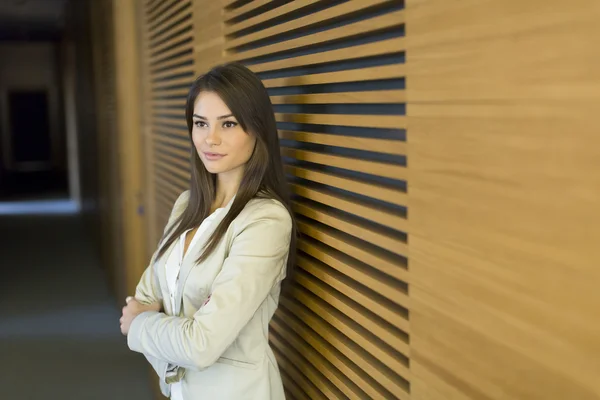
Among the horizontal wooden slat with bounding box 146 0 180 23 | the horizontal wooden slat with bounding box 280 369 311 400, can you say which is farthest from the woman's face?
the horizontal wooden slat with bounding box 146 0 180 23

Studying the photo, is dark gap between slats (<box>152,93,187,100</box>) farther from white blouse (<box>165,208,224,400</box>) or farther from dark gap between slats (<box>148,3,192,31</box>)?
white blouse (<box>165,208,224,400</box>)

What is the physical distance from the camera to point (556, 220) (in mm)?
726

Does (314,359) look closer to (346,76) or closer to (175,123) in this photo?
(346,76)

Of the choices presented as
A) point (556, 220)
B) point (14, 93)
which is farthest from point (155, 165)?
point (14, 93)

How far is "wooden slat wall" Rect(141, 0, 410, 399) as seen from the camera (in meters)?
1.09

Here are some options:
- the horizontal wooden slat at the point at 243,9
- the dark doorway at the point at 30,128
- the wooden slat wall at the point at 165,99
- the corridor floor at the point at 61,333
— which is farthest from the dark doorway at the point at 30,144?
the horizontal wooden slat at the point at 243,9

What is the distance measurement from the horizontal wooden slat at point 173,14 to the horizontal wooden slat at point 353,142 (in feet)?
3.02

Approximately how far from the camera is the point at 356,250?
1219mm

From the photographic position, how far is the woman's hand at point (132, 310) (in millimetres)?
1544

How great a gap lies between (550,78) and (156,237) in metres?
2.58

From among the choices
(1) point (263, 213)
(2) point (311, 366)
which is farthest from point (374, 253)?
(2) point (311, 366)

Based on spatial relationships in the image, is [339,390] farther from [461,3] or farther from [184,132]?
[184,132]

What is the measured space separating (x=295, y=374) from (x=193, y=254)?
1.39 ft

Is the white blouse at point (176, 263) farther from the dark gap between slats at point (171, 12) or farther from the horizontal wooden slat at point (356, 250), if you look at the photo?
the dark gap between slats at point (171, 12)
